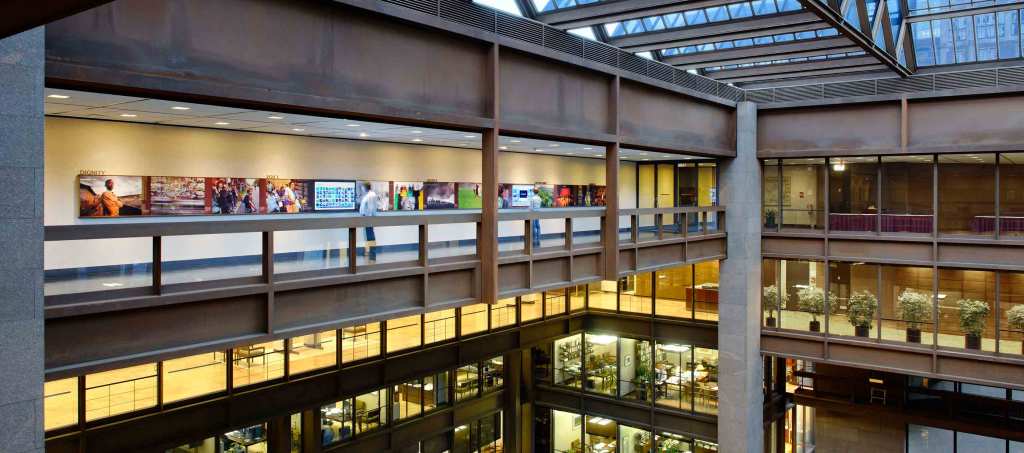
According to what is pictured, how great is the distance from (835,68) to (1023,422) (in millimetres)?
15388

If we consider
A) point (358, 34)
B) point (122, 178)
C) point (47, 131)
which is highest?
point (358, 34)

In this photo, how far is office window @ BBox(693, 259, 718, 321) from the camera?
26.6 meters

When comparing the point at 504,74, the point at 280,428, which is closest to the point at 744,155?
the point at 504,74

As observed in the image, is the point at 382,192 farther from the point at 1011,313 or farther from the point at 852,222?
the point at 1011,313

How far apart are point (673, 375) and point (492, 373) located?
7382 millimetres

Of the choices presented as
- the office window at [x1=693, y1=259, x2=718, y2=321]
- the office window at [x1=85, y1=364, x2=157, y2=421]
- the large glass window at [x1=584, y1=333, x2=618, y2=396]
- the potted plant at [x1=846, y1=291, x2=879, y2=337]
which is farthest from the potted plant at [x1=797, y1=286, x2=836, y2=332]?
the office window at [x1=85, y1=364, x2=157, y2=421]

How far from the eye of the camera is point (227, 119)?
16641 millimetres

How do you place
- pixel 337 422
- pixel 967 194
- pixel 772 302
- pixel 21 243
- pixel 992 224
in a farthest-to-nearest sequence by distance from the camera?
pixel 772 302
pixel 337 422
pixel 967 194
pixel 992 224
pixel 21 243

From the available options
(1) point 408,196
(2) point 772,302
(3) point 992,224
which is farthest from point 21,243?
(3) point 992,224

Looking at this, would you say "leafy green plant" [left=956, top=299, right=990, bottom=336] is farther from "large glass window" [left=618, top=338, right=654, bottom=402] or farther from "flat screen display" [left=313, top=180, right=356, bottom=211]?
"flat screen display" [left=313, top=180, right=356, bottom=211]

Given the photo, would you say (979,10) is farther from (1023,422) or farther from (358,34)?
(358,34)

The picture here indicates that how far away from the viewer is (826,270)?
2230 cm

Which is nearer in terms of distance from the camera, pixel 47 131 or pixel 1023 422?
pixel 47 131

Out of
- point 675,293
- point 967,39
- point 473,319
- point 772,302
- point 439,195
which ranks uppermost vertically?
point 967,39
